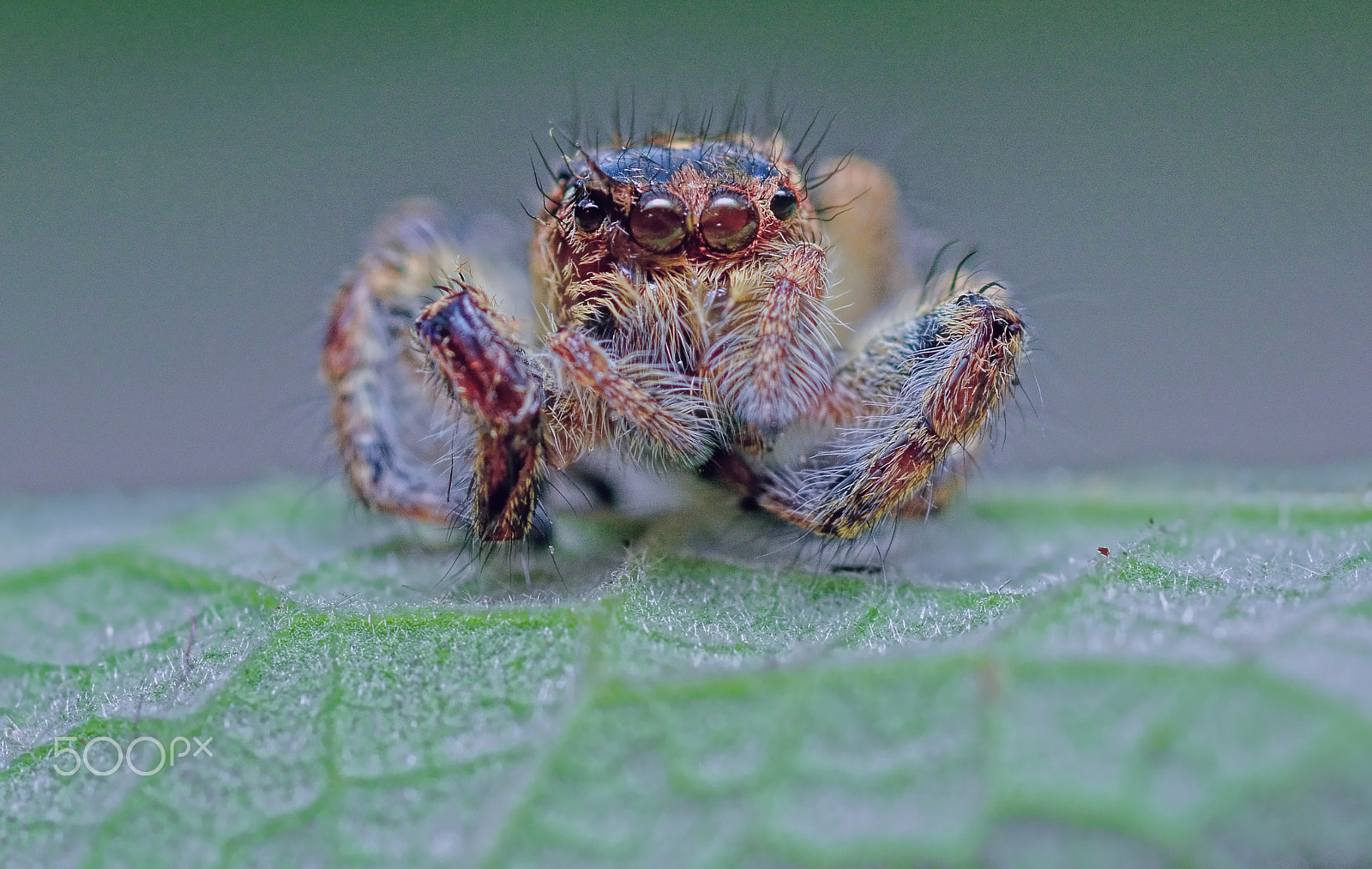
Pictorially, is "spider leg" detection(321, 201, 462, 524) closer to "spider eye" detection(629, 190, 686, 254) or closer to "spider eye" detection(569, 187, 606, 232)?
"spider eye" detection(569, 187, 606, 232)

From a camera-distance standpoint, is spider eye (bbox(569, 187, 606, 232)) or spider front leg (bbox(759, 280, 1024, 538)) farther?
spider eye (bbox(569, 187, 606, 232))

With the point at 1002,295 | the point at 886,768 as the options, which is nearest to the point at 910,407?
the point at 1002,295

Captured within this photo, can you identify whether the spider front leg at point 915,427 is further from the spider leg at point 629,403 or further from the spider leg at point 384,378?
the spider leg at point 384,378

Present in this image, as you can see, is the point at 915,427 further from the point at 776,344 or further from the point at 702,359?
the point at 702,359

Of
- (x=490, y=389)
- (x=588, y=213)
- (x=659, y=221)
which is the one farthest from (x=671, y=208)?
(x=490, y=389)

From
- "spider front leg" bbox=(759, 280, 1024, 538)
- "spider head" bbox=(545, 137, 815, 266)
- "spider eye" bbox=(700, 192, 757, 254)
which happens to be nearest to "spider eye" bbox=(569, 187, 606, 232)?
"spider head" bbox=(545, 137, 815, 266)

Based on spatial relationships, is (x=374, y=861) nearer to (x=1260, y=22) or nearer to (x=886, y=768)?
(x=886, y=768)

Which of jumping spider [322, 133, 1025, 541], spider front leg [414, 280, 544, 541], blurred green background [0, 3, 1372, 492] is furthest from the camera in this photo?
blurred green background [0, 3, 1372, 492]

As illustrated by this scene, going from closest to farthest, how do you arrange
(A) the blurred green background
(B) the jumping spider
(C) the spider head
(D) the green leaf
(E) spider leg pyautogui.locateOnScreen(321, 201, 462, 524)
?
(D) the green leaf → (B) the jumping spider → (C) the spider head → (E) spider leg pyautogui.locateOnScreen(321, 201, 462, 524) → (A) the blurred green background
